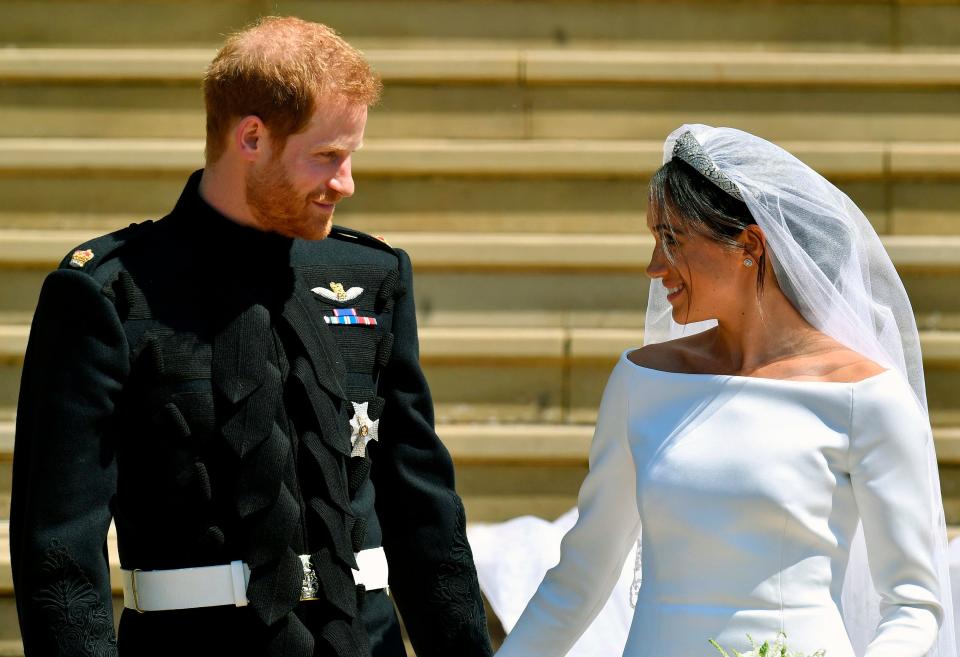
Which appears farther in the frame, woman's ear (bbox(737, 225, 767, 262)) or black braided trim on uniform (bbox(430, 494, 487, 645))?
black braided trim on uniform (bbox(430, 494, 487, 645))

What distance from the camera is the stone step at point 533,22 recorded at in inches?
214

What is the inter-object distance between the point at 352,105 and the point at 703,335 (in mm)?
862

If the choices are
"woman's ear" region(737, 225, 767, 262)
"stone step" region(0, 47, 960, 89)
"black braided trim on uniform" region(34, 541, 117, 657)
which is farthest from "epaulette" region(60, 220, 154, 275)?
"stone step" region(0, 47, 960, 89)

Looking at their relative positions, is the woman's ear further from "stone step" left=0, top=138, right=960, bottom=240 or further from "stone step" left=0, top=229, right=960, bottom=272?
"stone step" left=0, top=138, right=960, bottom=240

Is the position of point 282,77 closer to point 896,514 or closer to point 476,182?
point 896,514

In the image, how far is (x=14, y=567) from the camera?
2.61m

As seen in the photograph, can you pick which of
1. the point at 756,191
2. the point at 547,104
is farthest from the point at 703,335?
the point at 547,104

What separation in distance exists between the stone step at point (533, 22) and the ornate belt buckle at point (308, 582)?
3.12m

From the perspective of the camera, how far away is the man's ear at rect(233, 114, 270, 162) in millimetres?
2729

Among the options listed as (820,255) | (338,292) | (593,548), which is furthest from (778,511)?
(338,292)

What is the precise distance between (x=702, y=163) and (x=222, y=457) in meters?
1.07

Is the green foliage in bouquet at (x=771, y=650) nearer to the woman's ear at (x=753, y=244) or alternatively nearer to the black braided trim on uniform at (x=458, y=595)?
the black braided trim on uniform at (x=458, y=595)

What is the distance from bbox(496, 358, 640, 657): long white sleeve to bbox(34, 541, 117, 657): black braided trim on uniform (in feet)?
2.68

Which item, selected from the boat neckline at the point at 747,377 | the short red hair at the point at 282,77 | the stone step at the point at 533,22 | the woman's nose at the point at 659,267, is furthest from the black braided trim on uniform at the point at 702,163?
the stone step at the point at 533,22
